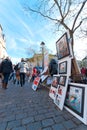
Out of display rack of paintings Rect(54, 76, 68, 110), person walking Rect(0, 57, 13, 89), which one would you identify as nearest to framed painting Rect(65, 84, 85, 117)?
display rack of paintings Rect(54, 76, 68, 110)

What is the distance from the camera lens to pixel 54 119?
3285 mm

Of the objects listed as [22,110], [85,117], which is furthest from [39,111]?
[85,117]

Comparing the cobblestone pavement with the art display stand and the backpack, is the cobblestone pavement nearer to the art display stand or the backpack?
the art display stand

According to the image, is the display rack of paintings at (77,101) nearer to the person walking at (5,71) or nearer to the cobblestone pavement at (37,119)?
A: the cobblestone pavement at (37,119)

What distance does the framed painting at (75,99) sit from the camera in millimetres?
3288

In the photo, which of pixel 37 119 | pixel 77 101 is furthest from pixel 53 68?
pixel 37 119

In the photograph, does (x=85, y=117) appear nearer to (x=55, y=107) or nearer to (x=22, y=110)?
(x=55, y=107)

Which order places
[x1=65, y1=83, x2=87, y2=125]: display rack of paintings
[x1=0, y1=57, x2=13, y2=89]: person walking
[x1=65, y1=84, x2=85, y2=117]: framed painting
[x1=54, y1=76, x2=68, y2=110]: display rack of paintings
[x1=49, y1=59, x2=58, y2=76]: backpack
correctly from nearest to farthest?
[x1=65, y1=83, x2=87, y2=125]: display rack of paintings < [x1=65, y1=84, x2=85, y2=117]: framed painting < [x1=54, y1=76, x2=68, y2=110]: display rack of paintings < [x1=49, y1=59, x2=58, y2=76]: backpack < [x1=0, y1=57, x2=13, y2=89]: person walking

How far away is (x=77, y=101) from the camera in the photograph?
3467 millimetres

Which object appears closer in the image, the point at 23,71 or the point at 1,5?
the point at 23,71

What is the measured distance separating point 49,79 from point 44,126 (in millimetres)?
4911

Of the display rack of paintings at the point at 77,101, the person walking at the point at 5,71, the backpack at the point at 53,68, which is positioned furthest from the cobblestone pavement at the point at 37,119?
the person walking at the point at 5,71

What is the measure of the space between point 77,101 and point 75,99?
120mm

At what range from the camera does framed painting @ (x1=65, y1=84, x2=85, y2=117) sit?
329 centimetres
